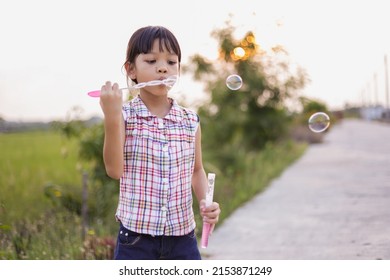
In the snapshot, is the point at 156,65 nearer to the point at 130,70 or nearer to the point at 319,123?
the point at 130,70

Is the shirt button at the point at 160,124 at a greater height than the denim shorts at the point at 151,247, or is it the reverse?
the shirt button at the point at 160,124

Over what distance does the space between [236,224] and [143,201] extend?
110 inches

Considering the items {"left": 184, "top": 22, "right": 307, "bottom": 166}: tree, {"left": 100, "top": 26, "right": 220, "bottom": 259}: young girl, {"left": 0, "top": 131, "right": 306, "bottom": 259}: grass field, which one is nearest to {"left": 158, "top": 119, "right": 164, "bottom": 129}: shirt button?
{"left": 100, "top": 26, "right": 220, "bottom": 259}: young girl

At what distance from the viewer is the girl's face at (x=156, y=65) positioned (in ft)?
6.15

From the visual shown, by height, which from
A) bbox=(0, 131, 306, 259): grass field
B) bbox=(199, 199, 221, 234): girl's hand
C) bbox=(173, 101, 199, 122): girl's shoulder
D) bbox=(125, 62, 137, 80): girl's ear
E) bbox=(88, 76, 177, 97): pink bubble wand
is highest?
bbox=(125, 62, 137, 80): girl's ear

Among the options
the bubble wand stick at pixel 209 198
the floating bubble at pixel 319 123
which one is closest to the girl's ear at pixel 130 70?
the bubble wand stick at pixel 209 198

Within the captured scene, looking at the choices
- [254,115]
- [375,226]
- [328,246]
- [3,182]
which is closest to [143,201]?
[328,246]

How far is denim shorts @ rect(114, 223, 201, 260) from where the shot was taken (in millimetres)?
1875

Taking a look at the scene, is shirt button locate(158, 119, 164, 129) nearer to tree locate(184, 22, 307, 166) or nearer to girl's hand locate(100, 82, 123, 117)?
girl's hand locate(100, 82, 123, 117)

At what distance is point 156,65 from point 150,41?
0.09 metres

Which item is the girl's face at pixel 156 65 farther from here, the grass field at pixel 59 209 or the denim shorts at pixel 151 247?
the grass field at pixel 59 209

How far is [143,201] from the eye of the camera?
1869 mm

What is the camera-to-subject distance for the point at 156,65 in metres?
1.88
